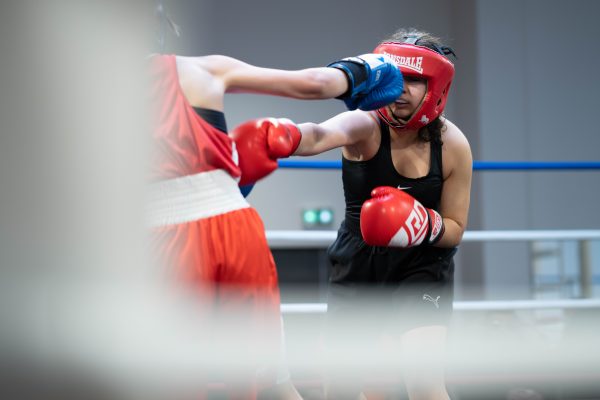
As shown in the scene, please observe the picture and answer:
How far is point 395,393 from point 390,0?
3458 mm

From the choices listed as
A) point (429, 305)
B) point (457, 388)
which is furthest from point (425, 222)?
point (457, 388)

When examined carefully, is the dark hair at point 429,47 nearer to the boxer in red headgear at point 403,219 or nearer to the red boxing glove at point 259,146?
the boxer in red headgear at point 403,219

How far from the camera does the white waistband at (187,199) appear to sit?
40.4 inches

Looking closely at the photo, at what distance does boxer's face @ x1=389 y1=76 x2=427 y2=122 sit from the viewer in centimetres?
154

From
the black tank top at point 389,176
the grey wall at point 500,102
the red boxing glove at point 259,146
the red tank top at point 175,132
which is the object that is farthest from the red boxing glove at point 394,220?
the grey wall at point 500,102

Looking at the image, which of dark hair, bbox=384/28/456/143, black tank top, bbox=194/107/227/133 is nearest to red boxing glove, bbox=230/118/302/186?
black tank top, bbox=194/107/227/133

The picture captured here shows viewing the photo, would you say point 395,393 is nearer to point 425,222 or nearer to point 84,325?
point 425,222

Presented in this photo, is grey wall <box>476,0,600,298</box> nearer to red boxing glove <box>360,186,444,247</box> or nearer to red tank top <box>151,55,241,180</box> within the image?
red boxing glove <box>360,186,444,247</box>

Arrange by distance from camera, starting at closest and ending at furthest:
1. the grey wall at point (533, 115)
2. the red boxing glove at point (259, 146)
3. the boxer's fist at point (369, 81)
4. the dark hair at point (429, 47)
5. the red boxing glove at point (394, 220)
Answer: the red boxing glove at point (259, 146)
the boxer's fist at point (369, 81)
the red boxing glove at point (394, 220)
the dark hair at point (429, 47)
the grey wall at point (533, 115)

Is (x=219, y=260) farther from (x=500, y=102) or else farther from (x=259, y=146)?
(x=500, y=102)

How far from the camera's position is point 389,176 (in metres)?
1.63

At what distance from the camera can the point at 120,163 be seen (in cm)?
43

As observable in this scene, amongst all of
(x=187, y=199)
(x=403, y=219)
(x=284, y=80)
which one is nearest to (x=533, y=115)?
(x=403, y=219)

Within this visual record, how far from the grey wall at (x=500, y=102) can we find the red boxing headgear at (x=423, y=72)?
120 inches
